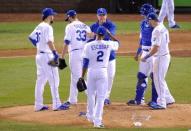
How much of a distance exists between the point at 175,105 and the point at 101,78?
294 cm

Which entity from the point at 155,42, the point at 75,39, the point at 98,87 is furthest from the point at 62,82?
the point at 98,87

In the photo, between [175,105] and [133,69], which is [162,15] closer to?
[133,69]

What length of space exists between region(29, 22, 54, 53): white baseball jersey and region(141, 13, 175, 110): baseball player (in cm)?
198

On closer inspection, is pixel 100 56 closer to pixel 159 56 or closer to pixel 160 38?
pixel 160 38

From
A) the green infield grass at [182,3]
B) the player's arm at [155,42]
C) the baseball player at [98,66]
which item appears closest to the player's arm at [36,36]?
the baseball player at [98,66]

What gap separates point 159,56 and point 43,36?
95.2 inches

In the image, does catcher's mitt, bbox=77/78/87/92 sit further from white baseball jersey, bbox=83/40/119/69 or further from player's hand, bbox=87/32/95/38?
player's hand, bbox=87/32/95/38

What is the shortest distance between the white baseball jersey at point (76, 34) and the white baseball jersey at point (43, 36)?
1.94 ft

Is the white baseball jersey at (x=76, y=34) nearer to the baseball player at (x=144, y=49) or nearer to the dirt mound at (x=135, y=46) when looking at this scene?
the baseball player at (x=144, y=49)

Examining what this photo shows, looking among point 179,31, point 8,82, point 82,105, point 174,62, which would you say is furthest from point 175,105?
point 179,31

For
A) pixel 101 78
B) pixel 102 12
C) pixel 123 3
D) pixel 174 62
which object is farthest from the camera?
pixel 123 3

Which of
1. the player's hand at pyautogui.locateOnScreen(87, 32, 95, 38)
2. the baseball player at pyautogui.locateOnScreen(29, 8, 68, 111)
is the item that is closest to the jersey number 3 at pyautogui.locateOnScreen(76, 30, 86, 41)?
the player's hand at pyautogui.locateOnScreen(87, 32, 95, 38)

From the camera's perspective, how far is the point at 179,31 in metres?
28.8

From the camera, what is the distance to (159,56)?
1252 centimetres
